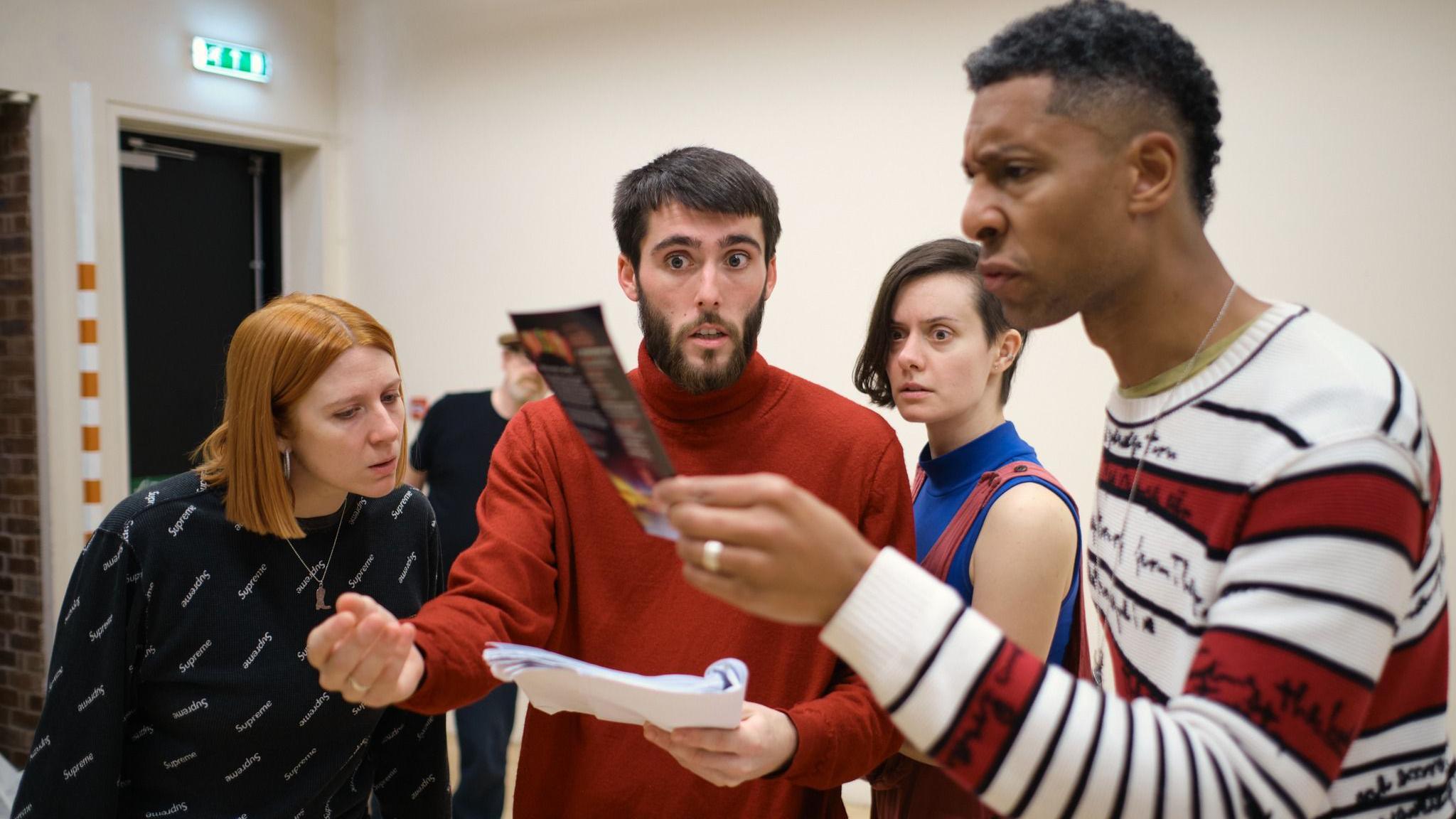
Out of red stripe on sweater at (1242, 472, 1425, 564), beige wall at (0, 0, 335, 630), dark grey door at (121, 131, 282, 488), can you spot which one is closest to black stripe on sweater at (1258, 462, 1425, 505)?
red stripe on sweater at (1242, 472, 1425, 564)

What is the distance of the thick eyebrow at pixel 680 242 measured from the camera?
5.28 ft

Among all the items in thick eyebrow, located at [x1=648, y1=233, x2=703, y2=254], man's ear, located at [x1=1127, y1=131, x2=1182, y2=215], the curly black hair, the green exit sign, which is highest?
the green exit sign

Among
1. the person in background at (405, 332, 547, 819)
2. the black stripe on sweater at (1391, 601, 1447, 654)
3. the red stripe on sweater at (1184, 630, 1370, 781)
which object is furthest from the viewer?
the person in background at (405, 332, 547, 819)

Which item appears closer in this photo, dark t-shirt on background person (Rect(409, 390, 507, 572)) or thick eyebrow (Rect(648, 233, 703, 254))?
thick eyebrow (Rect(648, 233, 703, 254))

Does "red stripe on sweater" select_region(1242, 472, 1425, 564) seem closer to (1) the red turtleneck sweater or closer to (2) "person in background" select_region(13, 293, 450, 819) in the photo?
(1) the red turtleneck sweater

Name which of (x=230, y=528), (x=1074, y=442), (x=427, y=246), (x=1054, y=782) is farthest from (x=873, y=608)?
(x=427, y=246)

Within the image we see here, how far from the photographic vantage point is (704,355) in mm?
1606

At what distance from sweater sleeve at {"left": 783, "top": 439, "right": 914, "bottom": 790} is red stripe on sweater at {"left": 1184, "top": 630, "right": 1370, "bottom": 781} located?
1.93ft

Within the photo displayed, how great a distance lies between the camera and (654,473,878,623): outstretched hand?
0.93m

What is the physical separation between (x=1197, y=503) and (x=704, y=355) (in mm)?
774

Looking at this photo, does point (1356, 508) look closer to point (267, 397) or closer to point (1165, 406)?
point (1165, 406)

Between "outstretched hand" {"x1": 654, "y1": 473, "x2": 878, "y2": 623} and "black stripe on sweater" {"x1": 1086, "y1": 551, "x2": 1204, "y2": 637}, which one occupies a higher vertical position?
"outstretched hand" {"x1": 654, "y1": 473, "x2": 878, "y2": 623}

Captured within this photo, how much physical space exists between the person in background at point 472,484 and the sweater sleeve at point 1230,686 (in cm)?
308

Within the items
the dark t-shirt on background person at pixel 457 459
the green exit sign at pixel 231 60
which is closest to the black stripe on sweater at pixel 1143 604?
the dark t-shirt on background person at pixel 457 459
